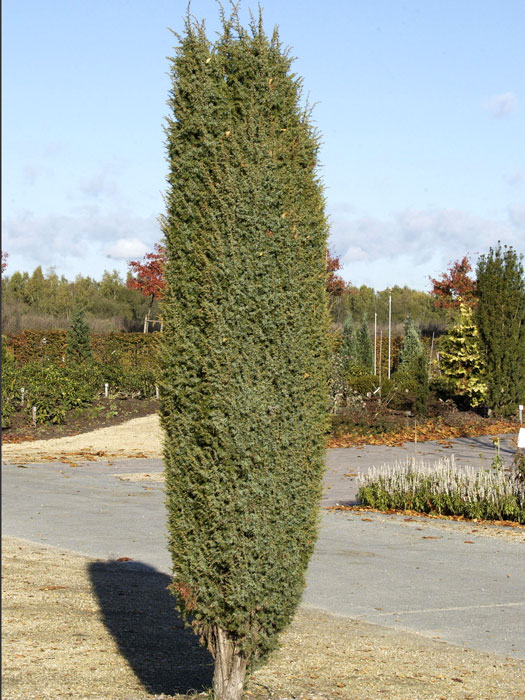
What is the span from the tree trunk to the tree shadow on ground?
350 mm

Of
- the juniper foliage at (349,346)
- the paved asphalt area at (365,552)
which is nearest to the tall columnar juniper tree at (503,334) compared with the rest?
the juniper foliage at (349,346)

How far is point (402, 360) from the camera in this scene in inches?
1168

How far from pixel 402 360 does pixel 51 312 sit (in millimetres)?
18983

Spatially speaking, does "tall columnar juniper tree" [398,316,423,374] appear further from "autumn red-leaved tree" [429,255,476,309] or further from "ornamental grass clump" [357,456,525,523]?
"ornamental grass clump" [357,456,525,523]

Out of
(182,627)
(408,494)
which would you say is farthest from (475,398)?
(182,627)

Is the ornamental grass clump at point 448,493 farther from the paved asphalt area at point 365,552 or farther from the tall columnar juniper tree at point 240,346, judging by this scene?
the tall columnar juniper tree at point 240,346

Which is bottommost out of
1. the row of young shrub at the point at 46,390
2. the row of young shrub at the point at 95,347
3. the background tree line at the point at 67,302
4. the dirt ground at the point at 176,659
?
the dirt ground at the point at 176,659

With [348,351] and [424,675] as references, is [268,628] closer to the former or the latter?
[424,675]

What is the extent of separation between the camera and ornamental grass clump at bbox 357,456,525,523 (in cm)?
887

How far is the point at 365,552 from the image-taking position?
725cm

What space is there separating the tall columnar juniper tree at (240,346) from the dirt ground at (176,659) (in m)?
0.64

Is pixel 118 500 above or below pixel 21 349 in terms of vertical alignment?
below

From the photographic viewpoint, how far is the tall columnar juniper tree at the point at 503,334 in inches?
790

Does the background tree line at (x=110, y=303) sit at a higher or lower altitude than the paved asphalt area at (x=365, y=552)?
higher
